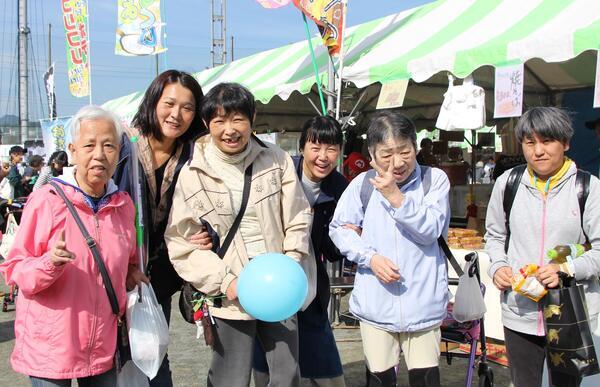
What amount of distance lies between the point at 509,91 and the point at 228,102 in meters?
Result: 2.92

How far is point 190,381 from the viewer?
4391 millimetres

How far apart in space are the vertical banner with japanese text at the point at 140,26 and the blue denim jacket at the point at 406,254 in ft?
27.1

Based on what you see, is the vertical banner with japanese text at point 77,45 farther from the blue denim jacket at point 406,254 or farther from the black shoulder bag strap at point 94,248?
the blue denim jacket at point 406,254

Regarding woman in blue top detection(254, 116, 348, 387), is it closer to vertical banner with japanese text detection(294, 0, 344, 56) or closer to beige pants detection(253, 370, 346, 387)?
beige pants detection(253, 370, 346, 387)

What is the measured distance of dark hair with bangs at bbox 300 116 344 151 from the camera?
328cm

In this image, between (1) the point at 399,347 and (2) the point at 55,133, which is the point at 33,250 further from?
(2) the point at 55,133

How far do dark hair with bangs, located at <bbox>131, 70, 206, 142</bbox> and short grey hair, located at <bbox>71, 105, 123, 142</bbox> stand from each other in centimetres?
43

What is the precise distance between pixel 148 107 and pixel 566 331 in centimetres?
221

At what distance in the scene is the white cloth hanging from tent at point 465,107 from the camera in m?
5.01

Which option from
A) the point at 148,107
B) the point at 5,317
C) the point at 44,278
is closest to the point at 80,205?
the point at 44,278

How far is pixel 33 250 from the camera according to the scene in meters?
2.16

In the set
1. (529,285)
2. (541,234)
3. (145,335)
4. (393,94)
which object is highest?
(393,94)

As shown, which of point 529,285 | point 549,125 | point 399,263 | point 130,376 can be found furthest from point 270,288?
point 549,125

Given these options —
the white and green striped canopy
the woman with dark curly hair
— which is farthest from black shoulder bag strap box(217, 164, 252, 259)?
the white and green striped canopy
